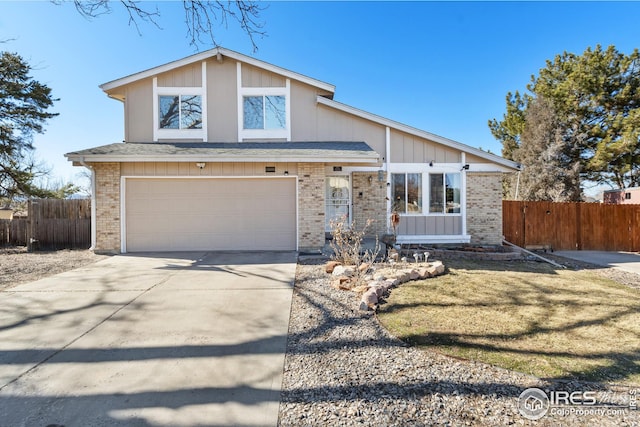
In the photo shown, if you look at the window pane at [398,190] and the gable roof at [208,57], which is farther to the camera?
the window pane at [398,190]

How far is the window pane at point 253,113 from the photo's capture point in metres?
10.9

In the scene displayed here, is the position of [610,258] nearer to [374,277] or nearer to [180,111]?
[374,277]

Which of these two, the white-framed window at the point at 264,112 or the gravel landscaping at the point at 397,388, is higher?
the white-framed window at the point at 264,112

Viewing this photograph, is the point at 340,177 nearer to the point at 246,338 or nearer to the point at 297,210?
the point at 297,210

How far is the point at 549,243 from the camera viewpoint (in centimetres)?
1222

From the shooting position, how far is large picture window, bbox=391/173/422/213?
36.2 feet

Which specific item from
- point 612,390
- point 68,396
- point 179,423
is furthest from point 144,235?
point 612,390

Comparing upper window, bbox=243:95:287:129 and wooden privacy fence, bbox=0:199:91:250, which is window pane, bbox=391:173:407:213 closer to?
upper window, bbox=243:95:287:129

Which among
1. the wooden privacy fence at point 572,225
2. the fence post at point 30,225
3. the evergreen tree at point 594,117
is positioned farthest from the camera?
the evergreen tree at point 594,117

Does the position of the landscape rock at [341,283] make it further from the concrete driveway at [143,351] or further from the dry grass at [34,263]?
the dry grass at [34,263]

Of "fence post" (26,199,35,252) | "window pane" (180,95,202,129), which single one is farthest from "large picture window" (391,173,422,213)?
"fence post" (26,199,35,252)

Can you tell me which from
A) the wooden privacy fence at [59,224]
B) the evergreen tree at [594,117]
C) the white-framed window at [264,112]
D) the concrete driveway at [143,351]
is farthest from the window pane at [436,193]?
the wooden privacy fence at [59,224]

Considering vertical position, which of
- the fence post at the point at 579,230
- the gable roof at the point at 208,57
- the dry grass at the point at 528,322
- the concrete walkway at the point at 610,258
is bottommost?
the concrete walkway at the point at 610,258

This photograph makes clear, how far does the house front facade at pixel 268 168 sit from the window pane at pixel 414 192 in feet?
0.12
